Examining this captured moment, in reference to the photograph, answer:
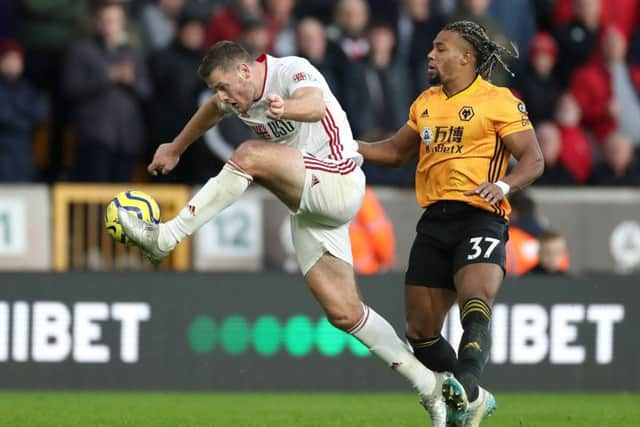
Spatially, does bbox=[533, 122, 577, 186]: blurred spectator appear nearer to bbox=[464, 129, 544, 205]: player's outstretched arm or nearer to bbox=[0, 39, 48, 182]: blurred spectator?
bbox=[0, 39, 48, 182]: blurred spectator

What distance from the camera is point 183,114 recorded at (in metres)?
14.3

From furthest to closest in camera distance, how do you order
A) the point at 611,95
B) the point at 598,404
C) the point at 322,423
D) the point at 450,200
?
1. the point at 611,95
2. the point at 598,404
3. the point at 322,423
4. the point at 450,200

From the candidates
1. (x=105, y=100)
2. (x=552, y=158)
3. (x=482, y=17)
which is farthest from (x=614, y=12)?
(x=105, y=100)

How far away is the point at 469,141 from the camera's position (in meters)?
8.84

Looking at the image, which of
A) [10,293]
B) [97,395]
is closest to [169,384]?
[97,395]

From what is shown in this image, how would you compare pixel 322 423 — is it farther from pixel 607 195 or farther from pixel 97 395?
pixel 607 195

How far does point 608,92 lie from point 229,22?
391 cm

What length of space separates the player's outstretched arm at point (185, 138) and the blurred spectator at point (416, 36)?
6.23m

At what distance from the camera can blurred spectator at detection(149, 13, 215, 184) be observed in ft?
47.1

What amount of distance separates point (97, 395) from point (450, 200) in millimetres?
4584

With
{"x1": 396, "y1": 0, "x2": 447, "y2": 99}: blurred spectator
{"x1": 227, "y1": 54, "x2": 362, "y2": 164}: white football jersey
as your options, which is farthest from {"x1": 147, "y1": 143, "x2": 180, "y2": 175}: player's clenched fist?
{"x1": 396, "y1": 0, "x2": 447, "y2": 99}: blurred spectator

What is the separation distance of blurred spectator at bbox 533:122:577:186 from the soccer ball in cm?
725

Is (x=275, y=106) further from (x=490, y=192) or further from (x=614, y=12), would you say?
(x=614, y=12)

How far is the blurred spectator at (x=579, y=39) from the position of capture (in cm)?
1591
